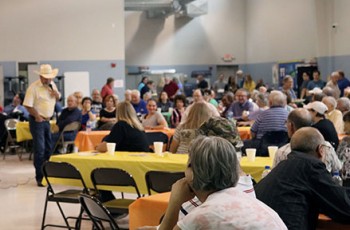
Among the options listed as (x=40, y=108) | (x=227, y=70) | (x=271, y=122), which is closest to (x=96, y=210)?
(x=271, y=122)

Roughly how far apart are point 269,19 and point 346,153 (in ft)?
45.5

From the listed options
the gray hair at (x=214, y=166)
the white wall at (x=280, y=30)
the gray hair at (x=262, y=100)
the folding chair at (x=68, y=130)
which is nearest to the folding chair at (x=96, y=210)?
the gray hair at (x=214, y=166)

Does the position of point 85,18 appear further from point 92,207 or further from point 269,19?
point 92,207

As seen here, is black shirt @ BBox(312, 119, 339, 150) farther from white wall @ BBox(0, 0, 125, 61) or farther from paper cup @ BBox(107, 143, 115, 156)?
white wall @ BBox(0, 0, 125, 61)

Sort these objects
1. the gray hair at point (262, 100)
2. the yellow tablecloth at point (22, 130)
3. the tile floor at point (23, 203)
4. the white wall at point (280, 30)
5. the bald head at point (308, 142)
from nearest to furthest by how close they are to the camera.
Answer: the bald head at point (308, 142), the tile floor at point (23, 203), the gray hair at point (262, 100), the yellow tablecloth at point (22, 130), the white wall at point (280, 30)

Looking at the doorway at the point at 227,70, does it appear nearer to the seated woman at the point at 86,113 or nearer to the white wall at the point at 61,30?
the white wall at the point at 61,30

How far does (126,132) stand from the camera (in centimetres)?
596

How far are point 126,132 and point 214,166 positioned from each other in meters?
3.84

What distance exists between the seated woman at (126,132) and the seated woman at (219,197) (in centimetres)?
371

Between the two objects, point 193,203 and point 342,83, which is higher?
point 342,83

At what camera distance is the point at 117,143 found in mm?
5984

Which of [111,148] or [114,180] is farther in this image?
[111,148]

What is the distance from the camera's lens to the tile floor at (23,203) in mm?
6285

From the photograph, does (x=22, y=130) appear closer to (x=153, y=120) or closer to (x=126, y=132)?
(x=153, y=120)
